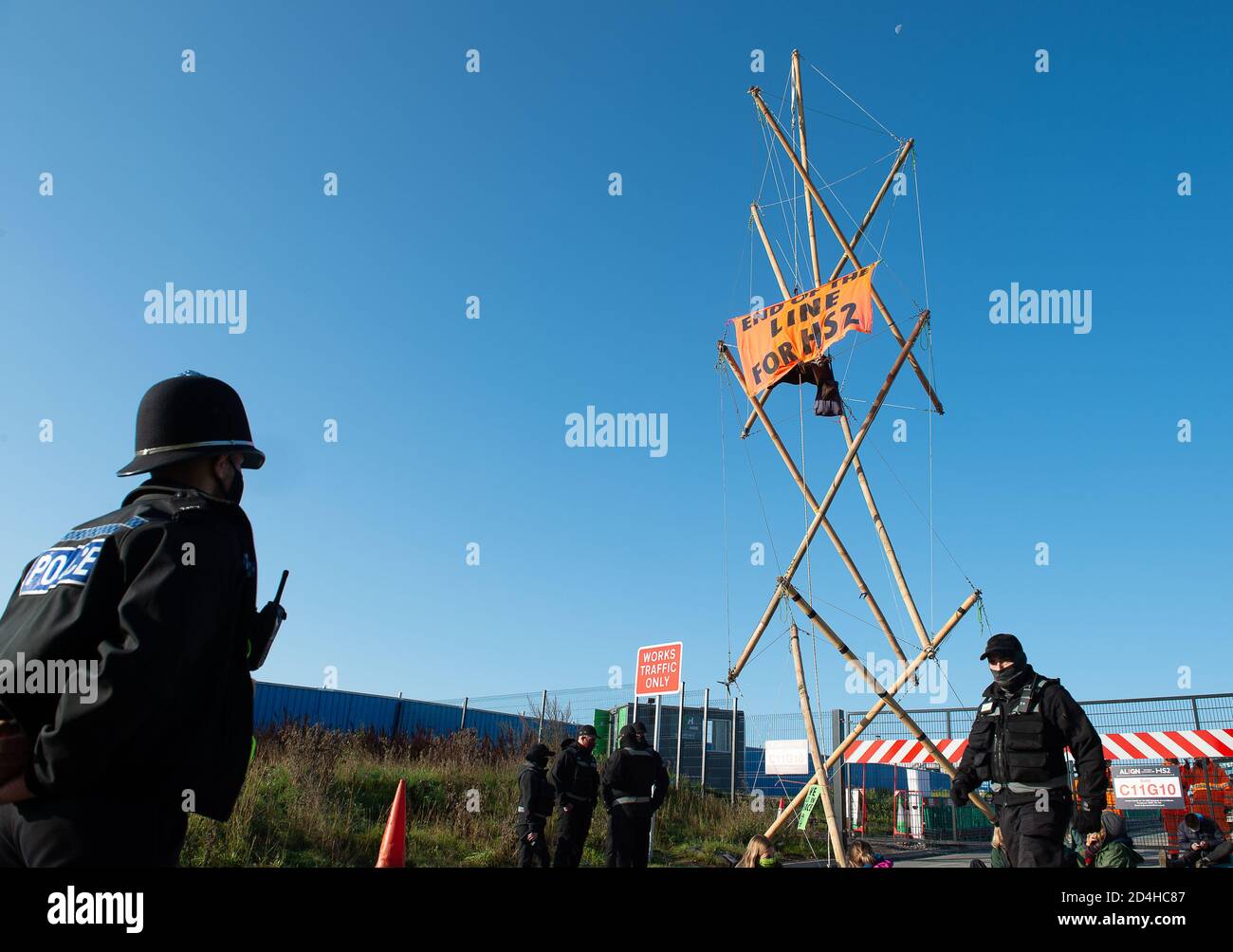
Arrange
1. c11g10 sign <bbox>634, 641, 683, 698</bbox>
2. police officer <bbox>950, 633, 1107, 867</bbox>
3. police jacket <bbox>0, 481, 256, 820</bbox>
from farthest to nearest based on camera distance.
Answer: c11g10 sign <bbox>634, 641, 683, 698</bbox> < police officer <bbox>950, 633, 1107, 867</bbox> < police jacket <bbox>0, 481, 256, 820</bbox>

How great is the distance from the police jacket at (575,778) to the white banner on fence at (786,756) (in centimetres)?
A: 530

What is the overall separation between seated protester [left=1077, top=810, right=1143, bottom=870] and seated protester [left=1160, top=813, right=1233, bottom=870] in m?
1.71

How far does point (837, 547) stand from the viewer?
1265 centimetres

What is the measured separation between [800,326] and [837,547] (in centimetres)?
321

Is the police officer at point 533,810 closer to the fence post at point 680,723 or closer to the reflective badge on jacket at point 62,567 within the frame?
the fence post at point 680,723

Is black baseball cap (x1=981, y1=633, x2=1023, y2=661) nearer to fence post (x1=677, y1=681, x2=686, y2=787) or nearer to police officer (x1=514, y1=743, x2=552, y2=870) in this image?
police officer (x1=514, y1=743, x2=552, y2=870)

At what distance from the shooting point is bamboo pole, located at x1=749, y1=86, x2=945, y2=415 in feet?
42.4

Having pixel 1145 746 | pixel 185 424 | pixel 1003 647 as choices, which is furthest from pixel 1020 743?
pixel 1145 746

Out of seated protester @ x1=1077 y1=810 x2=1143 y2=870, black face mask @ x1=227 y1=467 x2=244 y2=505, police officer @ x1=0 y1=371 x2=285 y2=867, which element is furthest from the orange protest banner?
police officer @ x1=0 y1=371 x2=285 y2=867

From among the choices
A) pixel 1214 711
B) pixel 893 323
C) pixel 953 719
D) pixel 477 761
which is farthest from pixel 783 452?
pixel 477 761

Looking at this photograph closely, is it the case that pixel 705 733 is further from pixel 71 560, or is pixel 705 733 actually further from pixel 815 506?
pixel 71 560
